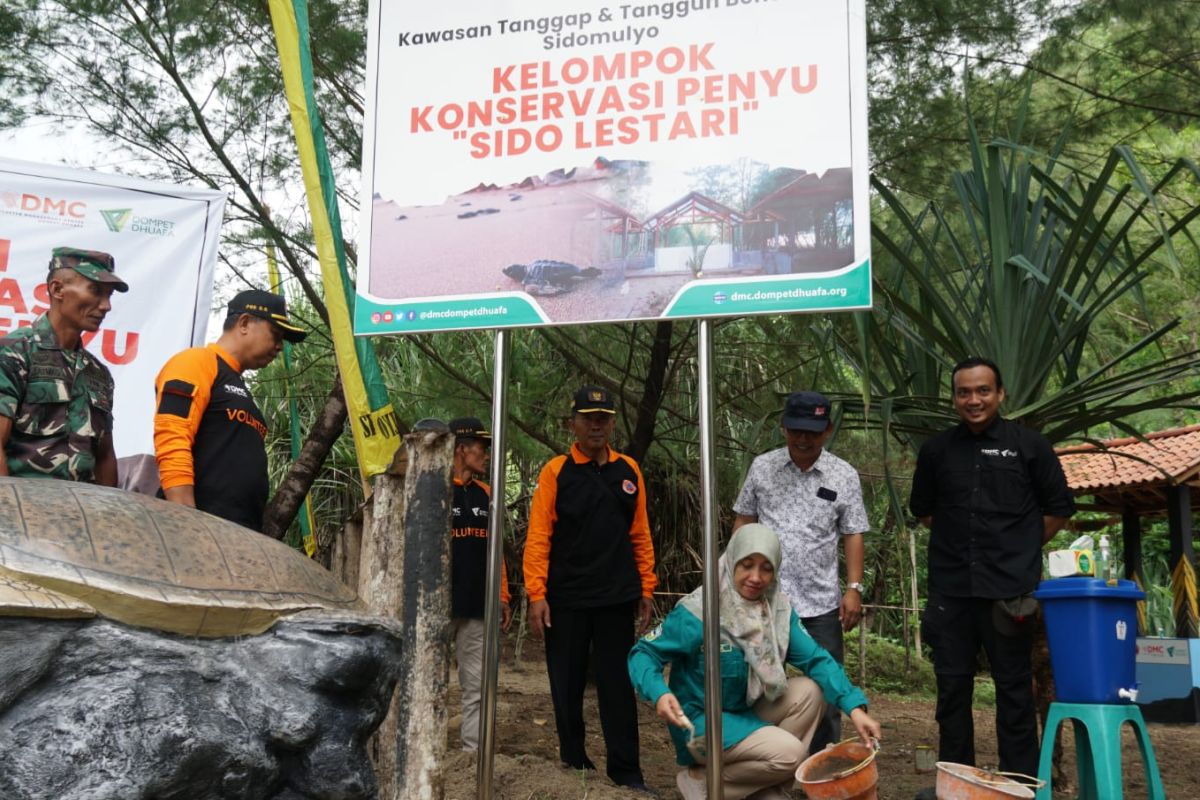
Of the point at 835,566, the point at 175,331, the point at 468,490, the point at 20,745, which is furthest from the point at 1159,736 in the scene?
the point at 20,745

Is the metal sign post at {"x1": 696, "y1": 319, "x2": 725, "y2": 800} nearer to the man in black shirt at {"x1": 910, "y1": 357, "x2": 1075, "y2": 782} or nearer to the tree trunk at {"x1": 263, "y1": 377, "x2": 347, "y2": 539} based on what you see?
the man in black shirt at {"x1": 910, "y1": 357, "x2": 1075, "y2": 782}

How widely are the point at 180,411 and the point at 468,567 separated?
6.06 ft

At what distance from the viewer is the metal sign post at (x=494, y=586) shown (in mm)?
3062

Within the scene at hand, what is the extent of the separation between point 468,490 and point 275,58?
237cm

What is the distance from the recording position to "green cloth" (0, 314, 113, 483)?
289 centimetres

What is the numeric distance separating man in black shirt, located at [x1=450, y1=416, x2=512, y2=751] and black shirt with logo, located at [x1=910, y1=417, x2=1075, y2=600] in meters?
1.86

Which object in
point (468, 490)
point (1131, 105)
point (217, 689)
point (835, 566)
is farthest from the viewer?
point (1131, 105)

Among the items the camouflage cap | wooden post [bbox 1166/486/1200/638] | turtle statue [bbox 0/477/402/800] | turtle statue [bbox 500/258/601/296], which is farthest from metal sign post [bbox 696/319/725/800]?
wooden post [bbox 1166/486/1200/638]

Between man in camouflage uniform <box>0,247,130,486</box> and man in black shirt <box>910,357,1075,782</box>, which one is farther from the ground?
man in camouflage uniform <box>0,247,130,486</box>

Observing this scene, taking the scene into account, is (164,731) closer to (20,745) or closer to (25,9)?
(20,745)

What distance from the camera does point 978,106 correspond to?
5195mm

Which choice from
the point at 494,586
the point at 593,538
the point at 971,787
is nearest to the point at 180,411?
the point at 494,586

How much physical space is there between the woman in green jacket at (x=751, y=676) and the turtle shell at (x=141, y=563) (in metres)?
1.17

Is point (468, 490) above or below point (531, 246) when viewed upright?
below
